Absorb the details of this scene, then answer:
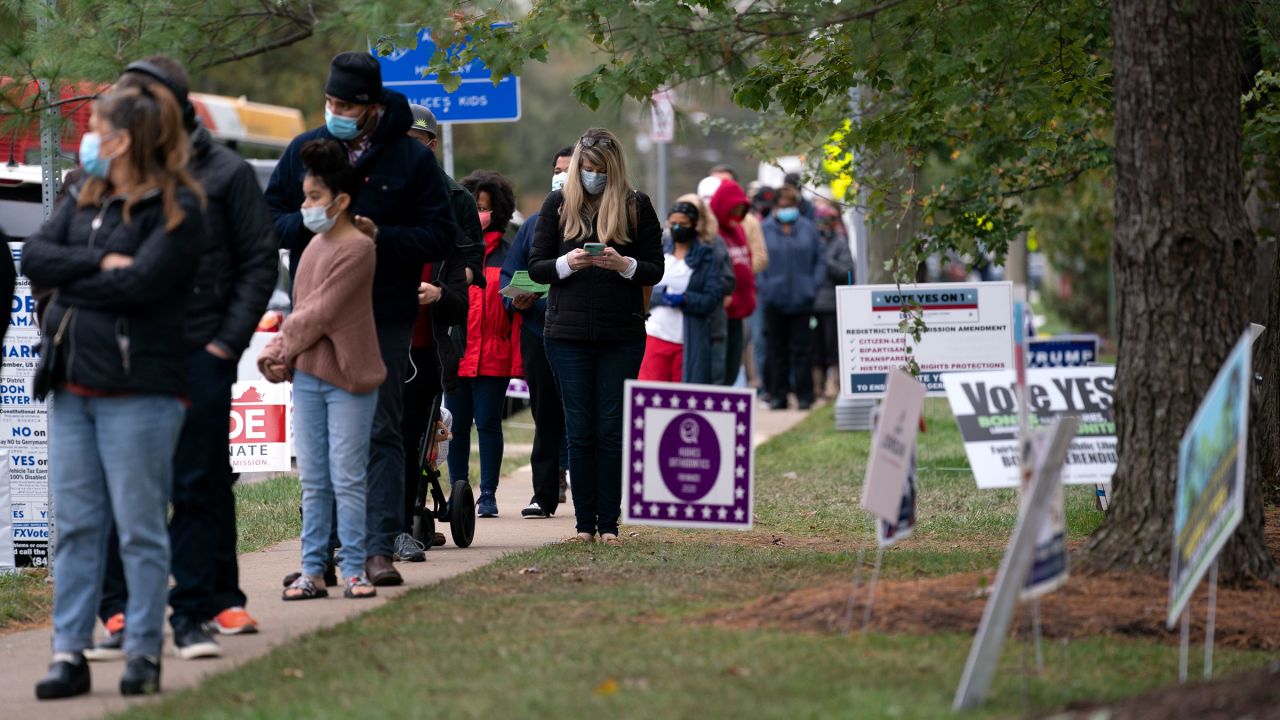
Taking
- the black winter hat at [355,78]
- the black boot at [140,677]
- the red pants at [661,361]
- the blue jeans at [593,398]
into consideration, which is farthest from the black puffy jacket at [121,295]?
the red pants at [661,361]

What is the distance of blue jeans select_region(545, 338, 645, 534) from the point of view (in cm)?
920

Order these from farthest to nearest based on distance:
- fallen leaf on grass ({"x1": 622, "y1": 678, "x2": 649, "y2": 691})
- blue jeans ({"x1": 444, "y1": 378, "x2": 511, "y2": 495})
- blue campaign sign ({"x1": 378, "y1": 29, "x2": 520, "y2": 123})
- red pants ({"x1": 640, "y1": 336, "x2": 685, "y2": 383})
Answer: red pants ({"x1": 640, "y1": 336, "x2": 685, "y2": 383}) → blue campaign sign ({"x1": 378, "y1": 29, "x2": 520, "y2": 123}) → blue jeans ({"x1": 444, "y1": 378, "x2": 511, "y2": 495}) → fallen leaf on grass ({"x1": 622, "y1": 678, "x2": 649, "y2": 691})

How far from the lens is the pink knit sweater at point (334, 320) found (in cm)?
732

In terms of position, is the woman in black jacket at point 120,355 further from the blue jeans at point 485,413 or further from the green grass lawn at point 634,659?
the blue jeans at point 485,413

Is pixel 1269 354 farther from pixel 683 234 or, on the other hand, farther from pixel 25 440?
pixel 25 440

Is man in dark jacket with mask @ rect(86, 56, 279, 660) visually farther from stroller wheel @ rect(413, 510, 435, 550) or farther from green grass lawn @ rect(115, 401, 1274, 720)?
stroller wheel @ rect(413, 510, 435, 550)

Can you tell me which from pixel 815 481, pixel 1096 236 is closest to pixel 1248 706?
pixel 815 481

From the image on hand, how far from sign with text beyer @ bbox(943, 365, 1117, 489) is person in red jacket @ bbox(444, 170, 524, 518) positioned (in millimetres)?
3356

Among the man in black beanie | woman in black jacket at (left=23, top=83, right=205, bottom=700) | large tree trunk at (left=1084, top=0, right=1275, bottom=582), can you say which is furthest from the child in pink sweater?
large tree trunk at (left=1084, top=0, right=1275, bottom=582)

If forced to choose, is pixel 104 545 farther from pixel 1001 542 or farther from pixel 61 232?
pixel 1001 542

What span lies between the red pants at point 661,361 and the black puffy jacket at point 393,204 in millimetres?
5794

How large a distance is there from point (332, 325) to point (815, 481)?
6354 millimetres

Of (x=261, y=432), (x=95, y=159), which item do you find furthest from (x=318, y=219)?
(x=261, y=432)

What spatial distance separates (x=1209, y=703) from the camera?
5.16 m
